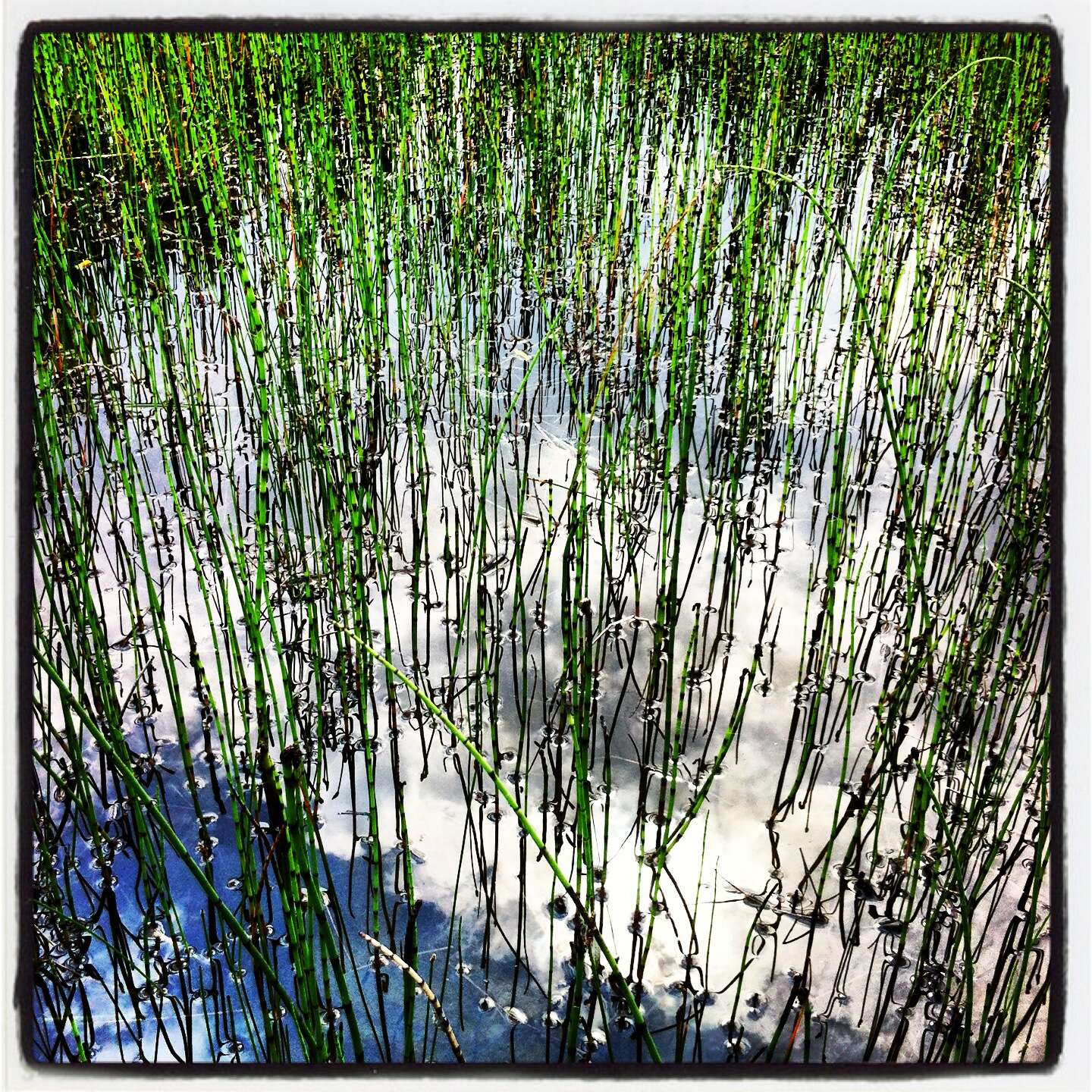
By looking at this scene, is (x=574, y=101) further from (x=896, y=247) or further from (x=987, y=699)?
(x=987, y=699)

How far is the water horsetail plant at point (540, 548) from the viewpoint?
106 centimetres

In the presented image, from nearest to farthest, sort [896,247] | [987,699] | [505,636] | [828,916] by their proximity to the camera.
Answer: [828,916], [987,699], [505,636], [896,247]

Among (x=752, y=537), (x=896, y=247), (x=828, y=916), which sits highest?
(x=896, y=247)

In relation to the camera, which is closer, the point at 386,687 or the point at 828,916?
the point at 828,916

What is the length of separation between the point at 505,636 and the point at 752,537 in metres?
0.40

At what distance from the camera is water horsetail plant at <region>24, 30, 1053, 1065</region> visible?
1058 millimetres

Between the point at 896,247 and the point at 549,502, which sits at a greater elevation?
the point at 896,247

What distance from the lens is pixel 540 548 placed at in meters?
1.33

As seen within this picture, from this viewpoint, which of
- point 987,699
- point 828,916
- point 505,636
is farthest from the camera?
point 505,636

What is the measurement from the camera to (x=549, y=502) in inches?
52.7

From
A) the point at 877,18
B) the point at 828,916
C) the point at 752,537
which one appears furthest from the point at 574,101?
the point at 828,916

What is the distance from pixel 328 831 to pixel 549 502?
1.79 ft

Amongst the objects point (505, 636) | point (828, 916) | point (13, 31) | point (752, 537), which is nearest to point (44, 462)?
point (13, 31)

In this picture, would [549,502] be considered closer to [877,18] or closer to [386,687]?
[386,687]
